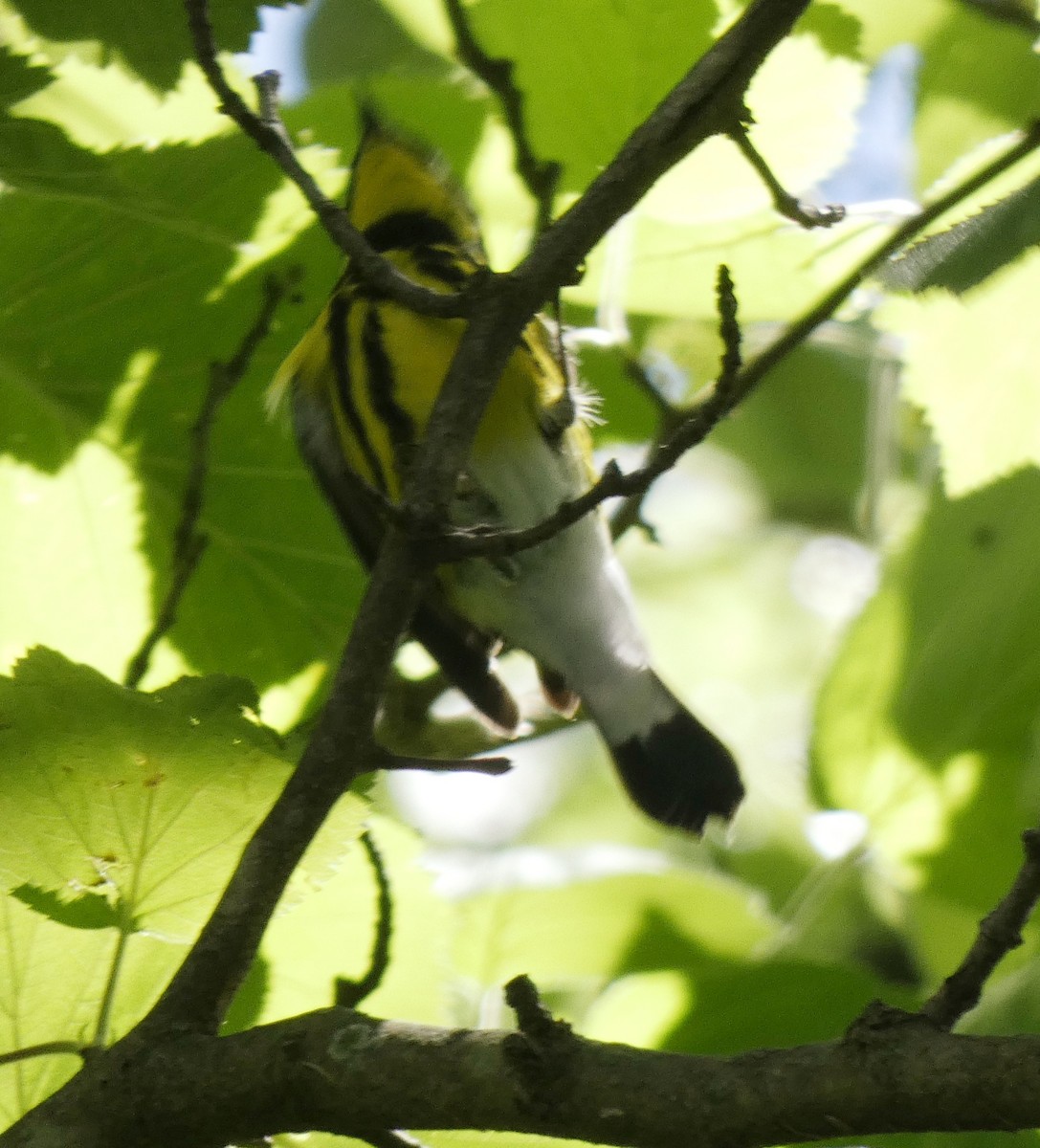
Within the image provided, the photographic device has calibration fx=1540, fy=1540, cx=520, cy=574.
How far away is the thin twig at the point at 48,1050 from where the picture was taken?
129 centimetres

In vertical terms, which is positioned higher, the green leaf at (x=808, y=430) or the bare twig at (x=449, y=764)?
the green leaf at (x=808, y=430)

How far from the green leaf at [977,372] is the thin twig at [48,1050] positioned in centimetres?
124

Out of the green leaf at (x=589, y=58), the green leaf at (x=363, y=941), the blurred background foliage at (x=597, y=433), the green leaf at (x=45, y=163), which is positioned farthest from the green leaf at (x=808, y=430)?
the green leaf at (x=45, y=163)

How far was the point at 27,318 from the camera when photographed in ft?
6.50

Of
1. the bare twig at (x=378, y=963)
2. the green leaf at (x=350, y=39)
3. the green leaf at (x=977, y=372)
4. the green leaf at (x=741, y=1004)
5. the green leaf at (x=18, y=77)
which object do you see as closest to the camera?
the bare twig at (x=378, y=963)

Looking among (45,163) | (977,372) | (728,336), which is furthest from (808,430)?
(728,336)

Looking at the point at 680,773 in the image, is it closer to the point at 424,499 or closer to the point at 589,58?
the point at 589,58

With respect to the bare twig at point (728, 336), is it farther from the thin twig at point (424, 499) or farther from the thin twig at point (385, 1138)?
the thin twig at point (385, 1138)

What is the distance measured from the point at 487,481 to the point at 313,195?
1.00 metres

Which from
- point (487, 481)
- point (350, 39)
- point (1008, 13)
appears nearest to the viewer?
point (1008, 13)

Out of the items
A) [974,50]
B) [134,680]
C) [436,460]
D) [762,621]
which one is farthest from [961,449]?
→ [762,621]

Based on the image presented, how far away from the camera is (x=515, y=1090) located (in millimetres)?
1075

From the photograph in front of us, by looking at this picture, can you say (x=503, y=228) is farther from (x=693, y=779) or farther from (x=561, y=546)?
(x=693, y=779)

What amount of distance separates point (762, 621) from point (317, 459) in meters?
2.82
